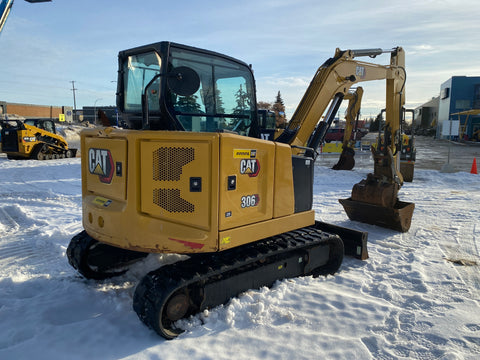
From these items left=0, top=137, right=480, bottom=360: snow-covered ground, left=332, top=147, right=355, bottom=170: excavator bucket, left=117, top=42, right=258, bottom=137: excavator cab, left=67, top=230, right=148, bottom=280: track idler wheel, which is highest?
left=117, top=42, right=258, bottom=137: excavator cab

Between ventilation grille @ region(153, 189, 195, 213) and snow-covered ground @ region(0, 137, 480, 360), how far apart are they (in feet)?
3.42

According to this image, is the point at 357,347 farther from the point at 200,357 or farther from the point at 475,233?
the point at 475,233

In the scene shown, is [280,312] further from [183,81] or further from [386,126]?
[386,126]

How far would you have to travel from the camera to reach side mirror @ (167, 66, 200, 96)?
3.19 meters

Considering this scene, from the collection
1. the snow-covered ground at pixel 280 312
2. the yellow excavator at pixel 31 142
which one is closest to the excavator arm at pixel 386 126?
the snow-covered ground at pixel 280 312

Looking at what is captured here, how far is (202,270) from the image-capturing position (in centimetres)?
333

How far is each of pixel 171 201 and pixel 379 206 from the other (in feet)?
15.2

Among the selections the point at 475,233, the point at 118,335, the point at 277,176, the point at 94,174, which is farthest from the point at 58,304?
the point at 475,233

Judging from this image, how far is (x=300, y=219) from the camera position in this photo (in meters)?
4.23

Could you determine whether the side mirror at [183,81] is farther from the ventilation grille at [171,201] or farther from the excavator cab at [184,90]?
the ventilation grille at [171,201]

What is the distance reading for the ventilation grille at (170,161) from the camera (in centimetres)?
317

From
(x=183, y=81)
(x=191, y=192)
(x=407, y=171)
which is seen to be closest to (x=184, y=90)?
(x=183, y=81)

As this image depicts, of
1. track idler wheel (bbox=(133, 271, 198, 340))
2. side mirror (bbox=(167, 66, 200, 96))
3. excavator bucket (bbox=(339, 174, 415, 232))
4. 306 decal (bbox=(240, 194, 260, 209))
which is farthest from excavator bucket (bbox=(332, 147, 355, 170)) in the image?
track idler wheel (bbox=(133, 271, 198, 340))

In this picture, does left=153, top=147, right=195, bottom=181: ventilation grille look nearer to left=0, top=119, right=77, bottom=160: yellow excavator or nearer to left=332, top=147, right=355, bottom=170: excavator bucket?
left=332, top=147, right=355, bottom=170: excavator bucket
